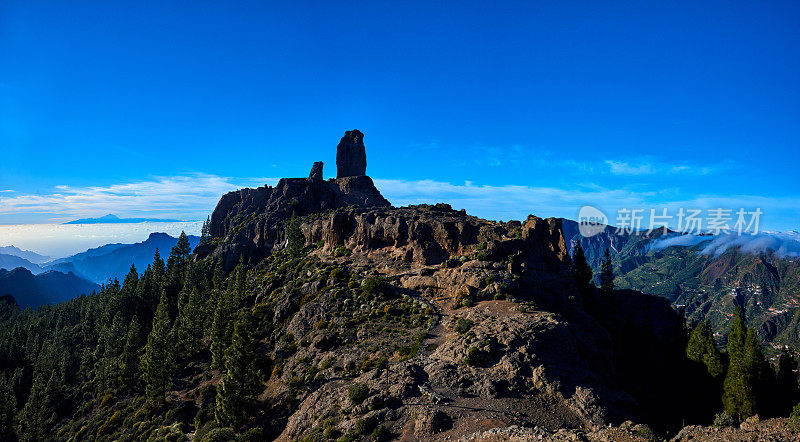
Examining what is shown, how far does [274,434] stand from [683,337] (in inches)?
3554

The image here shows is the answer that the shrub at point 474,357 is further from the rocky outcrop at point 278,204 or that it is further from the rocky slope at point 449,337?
the rocky outcrop at point 278,204

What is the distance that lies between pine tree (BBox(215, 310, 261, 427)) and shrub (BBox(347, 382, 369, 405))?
17792 mm

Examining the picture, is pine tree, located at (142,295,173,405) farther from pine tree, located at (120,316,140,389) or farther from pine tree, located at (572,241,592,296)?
pine tree, located at (572,241,592,296)

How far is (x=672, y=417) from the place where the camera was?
5156 centimetres

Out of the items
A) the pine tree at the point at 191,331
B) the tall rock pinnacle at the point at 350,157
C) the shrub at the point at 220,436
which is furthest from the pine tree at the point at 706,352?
the tall rock pinnacle at the point at 350,157

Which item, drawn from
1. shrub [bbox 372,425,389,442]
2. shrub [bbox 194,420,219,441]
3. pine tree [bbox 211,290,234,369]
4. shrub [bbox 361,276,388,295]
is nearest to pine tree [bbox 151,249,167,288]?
pine tree [bbox 211,290,234,369]

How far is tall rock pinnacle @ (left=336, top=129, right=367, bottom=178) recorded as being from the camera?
16475 cm

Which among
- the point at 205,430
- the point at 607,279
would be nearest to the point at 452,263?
the point at 205,430

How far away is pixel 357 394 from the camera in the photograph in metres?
37.0

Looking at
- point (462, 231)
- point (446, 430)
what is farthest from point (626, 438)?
point (462, 231)

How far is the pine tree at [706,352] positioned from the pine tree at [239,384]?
69819mm

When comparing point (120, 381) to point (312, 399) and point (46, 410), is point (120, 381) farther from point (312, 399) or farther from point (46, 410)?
point (312, 399)

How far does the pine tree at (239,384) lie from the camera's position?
45.8 meters

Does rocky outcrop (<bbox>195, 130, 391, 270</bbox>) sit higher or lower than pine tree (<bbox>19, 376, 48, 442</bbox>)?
higher
